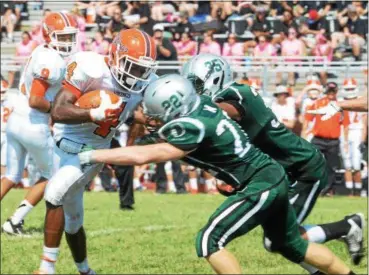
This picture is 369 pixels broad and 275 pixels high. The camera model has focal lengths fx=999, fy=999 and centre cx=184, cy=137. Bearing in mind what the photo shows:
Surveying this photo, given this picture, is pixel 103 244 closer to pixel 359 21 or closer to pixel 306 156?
pixel 306 156

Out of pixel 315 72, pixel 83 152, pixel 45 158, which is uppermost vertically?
pixel 83 152

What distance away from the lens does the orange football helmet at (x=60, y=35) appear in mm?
8891

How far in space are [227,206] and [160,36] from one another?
10906mm

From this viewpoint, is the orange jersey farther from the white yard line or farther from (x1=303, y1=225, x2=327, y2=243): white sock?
(x1=303, y1=225, x2=327, y2=243): white sock

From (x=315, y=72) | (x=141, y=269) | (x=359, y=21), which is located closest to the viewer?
(x=141, y=269)

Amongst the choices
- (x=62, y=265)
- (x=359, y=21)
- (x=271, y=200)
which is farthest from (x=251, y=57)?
(x=271, y=200)

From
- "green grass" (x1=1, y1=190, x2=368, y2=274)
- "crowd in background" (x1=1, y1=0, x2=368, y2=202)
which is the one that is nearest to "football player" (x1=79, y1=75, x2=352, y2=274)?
"green grass" (x1=1, y1=190, x2=368, y2=274)

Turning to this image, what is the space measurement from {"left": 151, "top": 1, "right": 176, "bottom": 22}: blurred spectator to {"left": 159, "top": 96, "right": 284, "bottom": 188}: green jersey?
12643 mm

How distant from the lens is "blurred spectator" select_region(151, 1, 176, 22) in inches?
740

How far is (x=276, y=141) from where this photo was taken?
7.23 metres

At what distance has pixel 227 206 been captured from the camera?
6.15 meters

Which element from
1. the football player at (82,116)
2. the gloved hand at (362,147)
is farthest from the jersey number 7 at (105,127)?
the gloved hand at (362,147)

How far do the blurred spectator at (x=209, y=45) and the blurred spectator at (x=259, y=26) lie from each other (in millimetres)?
565

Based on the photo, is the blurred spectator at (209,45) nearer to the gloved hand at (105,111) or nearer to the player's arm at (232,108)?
the player's arm at (232,108)
